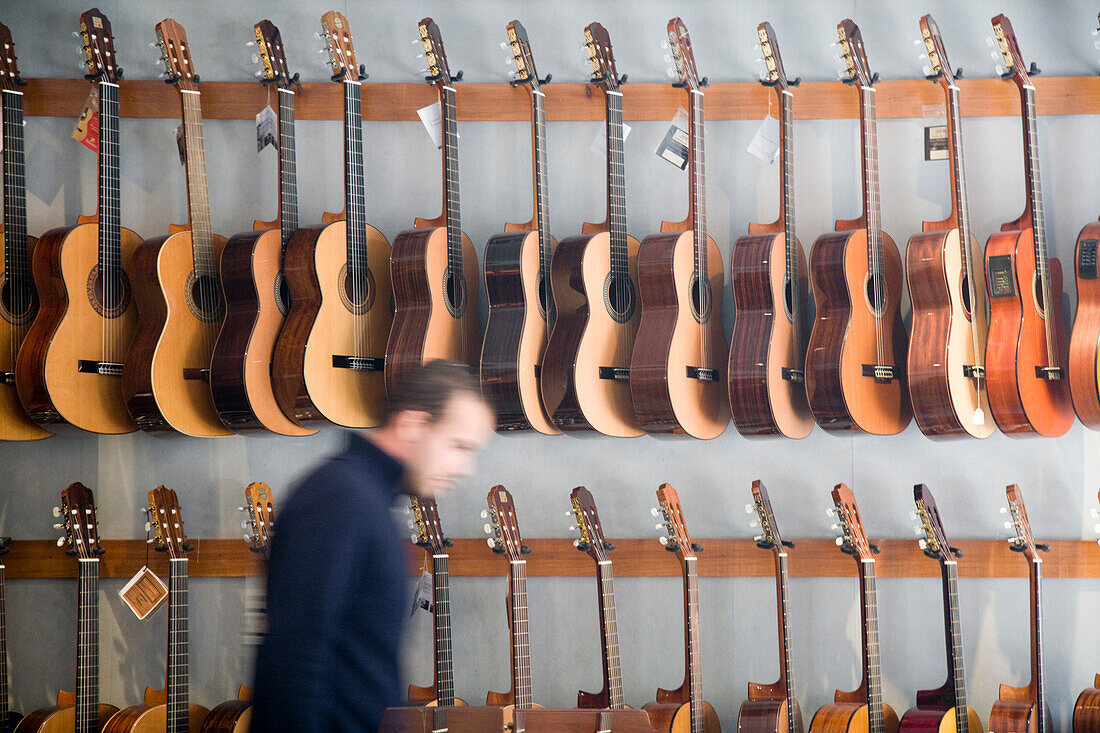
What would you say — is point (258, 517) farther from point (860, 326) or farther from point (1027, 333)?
point (1027, 333)

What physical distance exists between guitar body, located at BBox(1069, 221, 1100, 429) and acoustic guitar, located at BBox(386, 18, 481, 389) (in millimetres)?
1968

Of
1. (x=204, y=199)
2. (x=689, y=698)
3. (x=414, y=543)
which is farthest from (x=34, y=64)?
(x=689, y=698)

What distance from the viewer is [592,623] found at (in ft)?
12.2

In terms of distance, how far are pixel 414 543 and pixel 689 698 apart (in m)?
1.06

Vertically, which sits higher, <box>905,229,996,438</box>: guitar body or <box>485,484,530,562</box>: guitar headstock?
<box>905,229,996,438</box>: guitar body

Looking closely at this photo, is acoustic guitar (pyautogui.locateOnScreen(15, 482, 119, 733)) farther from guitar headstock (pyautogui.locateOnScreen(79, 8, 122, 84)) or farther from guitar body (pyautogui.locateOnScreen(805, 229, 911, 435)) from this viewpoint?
guitar body (pyautogui.locateOnScreen(805, 229, 911, 435))

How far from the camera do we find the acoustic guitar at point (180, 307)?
11.1ft

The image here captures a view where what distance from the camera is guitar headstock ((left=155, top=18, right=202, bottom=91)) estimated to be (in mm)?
3551

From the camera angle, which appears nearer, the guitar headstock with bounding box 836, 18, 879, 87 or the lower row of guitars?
the lower row of guitars

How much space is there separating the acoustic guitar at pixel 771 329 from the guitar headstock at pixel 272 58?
5.51 feet

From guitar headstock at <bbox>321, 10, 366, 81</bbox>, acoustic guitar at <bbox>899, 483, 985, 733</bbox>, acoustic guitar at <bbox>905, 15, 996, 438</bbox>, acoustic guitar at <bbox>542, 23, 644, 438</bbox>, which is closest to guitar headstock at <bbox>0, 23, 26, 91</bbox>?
guitar headstock at <bbox>321, 10, 366, 81</bbox>

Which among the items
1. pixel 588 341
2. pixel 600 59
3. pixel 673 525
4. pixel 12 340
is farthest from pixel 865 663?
pixel 12 340

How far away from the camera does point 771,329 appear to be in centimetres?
337

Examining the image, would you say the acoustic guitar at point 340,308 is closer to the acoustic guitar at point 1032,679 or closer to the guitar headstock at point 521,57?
the guitar headstock at point 521,57
